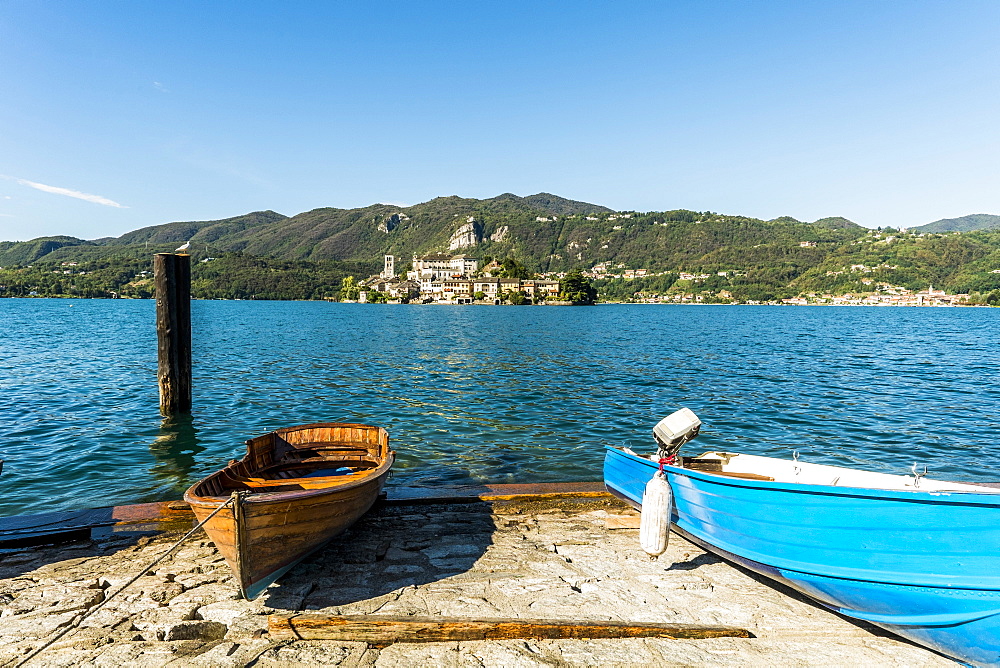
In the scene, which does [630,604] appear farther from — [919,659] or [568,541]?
[919,659]

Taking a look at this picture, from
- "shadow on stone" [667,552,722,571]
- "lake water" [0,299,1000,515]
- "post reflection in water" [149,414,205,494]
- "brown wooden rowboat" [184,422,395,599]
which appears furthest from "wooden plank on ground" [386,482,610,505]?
"post reflection in water" [149,414,205,494]

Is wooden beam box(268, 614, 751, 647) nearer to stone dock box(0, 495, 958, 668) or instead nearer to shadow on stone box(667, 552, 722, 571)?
stone dock box(0, 495, 958, 668)

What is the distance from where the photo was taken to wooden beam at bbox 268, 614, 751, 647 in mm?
5309

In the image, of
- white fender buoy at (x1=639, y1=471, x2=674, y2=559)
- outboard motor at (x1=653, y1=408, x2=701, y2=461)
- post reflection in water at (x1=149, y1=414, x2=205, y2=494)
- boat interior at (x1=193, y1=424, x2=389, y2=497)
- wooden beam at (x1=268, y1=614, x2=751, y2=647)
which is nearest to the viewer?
wooden beam at (x1=268, y1=614, x2=751, y2=647)

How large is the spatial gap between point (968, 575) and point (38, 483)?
15742 millimetres

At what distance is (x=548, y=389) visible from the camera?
25.2 metres

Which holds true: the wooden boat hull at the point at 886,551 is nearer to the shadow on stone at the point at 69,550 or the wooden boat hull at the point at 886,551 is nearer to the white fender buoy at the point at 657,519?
the white fender buoy at the point at 657,519

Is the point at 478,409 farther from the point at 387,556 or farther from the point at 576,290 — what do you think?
the point at 576,290

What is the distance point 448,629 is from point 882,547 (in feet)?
14.1

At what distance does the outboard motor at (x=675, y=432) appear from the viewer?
7664 millimetres

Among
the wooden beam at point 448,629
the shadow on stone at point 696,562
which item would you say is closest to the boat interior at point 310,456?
the wooden beam at point 448,629

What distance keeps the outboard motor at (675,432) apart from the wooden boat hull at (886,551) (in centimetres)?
93

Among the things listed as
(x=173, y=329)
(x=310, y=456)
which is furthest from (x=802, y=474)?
(x=173, y=329)

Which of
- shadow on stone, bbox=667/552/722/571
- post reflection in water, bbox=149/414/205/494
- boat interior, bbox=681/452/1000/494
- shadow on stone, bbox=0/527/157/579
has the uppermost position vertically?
boat interior, bbox=681/452/1000/494
